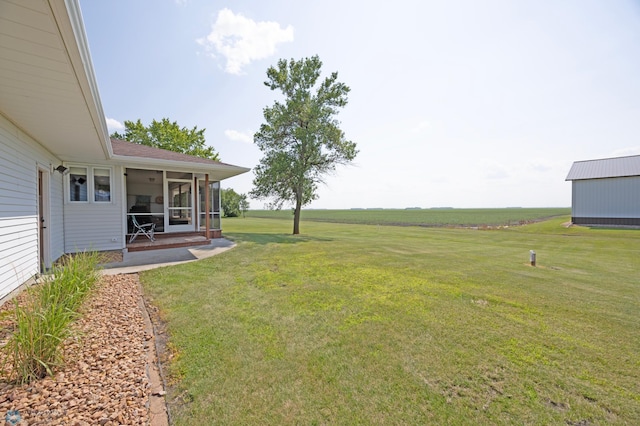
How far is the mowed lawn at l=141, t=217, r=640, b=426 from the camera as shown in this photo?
2111 millimetres

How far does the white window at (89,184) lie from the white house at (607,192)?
30.5 metres

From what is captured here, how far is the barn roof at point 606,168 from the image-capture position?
2028 centimetres

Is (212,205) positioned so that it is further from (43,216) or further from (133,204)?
(43,216)

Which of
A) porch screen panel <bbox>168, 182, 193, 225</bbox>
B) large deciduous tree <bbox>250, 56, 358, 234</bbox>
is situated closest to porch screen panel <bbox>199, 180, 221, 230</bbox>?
porch screen panel <bbox>168, 182, 193, 225</bbox>

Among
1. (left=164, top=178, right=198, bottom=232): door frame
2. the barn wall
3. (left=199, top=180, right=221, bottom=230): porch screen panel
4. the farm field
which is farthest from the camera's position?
the farm field

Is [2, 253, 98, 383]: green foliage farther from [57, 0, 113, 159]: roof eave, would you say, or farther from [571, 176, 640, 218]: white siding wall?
[571, 176, 640, 218]: white siding wall

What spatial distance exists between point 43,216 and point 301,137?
1110 cm

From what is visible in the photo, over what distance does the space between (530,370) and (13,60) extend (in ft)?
19.8

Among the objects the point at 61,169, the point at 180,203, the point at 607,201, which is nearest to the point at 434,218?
the point at 607,201

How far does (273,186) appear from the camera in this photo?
52.4ft

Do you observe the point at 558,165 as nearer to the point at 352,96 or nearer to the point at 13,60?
the point at 352,96

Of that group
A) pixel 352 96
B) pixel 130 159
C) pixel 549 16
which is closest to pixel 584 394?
pixel 549 16

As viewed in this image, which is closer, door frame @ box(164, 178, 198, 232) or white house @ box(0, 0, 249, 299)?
white house @ box(0, 0, 249, 299)

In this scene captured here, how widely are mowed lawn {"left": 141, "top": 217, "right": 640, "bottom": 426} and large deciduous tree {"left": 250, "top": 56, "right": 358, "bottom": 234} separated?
405 inches
